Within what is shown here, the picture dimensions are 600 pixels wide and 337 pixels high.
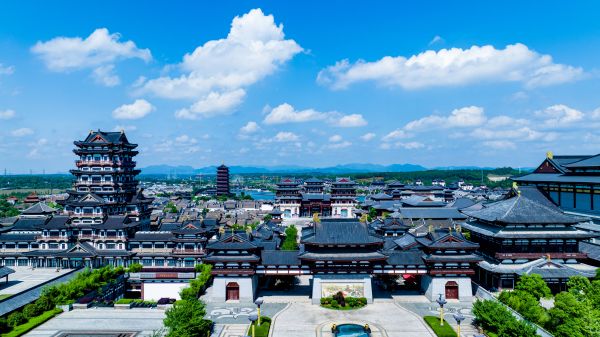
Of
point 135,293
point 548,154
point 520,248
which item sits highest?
point 548,154

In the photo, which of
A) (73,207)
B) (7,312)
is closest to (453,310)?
(7,312)

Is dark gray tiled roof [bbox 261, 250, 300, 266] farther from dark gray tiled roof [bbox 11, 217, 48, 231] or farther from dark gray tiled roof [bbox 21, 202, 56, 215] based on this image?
dark gray tiled roof [bbox 21, 202, 56, 215]

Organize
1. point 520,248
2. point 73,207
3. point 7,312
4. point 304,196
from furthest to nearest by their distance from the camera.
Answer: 1. point 304,196
2. point 73,207
3. point 520,248
4. point 7,312

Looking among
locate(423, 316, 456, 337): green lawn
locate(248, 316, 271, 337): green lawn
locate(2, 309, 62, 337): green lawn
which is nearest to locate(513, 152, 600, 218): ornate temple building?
locate(423, 316, 456, 337): green lawn

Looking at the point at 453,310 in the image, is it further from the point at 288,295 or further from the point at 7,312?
the point at 7,312

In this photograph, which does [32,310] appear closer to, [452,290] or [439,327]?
[439,327]

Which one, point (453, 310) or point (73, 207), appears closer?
point (453, 310)

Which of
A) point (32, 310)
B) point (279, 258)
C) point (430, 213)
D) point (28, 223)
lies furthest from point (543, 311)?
point (28, 223)
